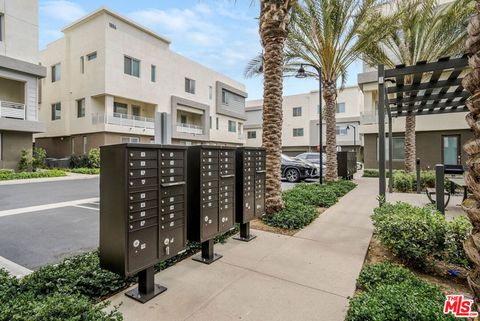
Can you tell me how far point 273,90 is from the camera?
6.73m

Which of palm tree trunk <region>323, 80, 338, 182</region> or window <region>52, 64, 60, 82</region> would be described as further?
window <region>52, 64, 60, 82</region>

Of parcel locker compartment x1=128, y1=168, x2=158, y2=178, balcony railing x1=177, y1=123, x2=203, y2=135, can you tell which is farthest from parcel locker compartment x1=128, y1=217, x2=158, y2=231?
balcony railing x1=177, y1=123, x2=203, y2=135

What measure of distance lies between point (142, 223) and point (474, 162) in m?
2.89

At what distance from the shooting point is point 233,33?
9.52 meters

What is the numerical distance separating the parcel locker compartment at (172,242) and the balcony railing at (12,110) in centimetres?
1923

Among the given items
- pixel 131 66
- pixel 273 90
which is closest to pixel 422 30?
pixel 273 90

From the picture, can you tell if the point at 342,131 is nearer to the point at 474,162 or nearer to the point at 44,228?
the point at 44,228

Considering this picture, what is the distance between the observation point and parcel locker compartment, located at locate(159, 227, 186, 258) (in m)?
3.27

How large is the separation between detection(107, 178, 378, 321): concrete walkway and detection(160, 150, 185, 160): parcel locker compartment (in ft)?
5.30

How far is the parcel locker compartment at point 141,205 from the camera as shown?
289 cm

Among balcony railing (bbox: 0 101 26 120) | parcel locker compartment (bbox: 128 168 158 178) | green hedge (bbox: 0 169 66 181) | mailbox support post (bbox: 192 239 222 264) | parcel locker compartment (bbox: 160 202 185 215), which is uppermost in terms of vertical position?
balcony railing (bbox: 0 101 26 120)

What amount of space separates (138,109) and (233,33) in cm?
1765

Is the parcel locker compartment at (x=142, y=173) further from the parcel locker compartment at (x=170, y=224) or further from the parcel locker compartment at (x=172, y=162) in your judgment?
the parcel locker compartment at (x=170, y=224)

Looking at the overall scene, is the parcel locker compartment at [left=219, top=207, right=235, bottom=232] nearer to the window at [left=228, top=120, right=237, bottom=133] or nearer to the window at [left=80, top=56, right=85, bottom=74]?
the window at [left=80, top=56, right=85, bottom=74]
